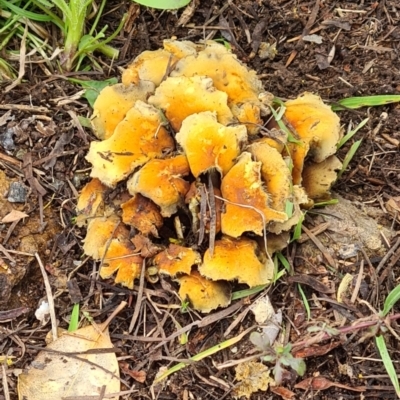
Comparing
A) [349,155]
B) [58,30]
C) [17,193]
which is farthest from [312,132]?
[58,30]

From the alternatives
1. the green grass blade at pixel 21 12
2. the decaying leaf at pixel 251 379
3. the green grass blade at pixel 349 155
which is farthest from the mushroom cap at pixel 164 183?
the green grass blade at pixel 21 12

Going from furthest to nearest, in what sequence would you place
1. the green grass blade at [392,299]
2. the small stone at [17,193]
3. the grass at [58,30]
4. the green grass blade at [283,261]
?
1. the grass at [58,30]
2. the small stone at [17,193]
3. the green grass blade at [283,261]
4. the green grass blade at [392,299]

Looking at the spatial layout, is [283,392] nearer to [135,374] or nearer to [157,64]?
[135,374]

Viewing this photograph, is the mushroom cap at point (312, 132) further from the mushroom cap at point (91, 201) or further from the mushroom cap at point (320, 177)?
the mushroom cap at point (91, 201)

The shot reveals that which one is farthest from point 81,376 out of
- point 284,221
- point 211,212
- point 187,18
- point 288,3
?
point 288,3

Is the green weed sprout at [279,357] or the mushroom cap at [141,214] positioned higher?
the mushroom cap at [141,214]

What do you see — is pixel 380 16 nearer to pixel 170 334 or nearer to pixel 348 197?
pixel 348 197

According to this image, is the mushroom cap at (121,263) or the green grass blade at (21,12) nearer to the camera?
the mushroom cap at (121,263)
